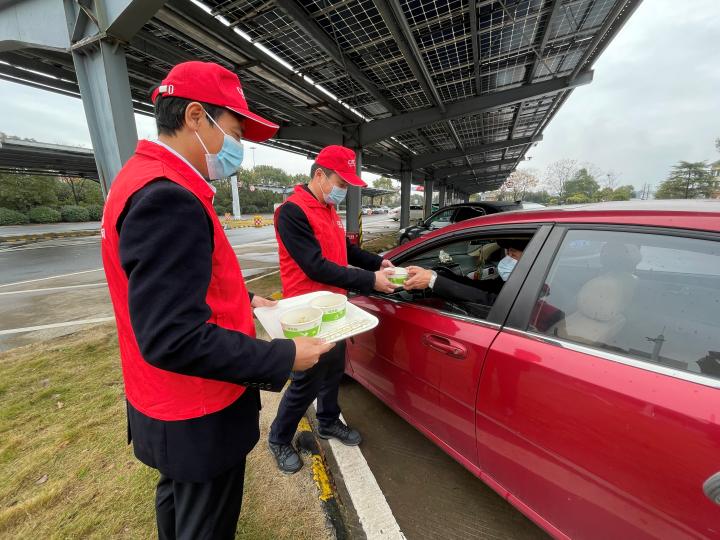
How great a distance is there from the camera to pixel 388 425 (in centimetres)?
235

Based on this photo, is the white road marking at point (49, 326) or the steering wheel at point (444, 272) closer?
the steering wheel at point (444, 272)

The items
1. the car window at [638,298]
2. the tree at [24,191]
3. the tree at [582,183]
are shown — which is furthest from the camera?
the tree at [582,183]

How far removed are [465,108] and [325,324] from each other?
8.74 m

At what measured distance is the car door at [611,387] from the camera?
35.8 inches

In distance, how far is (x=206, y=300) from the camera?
940 mm

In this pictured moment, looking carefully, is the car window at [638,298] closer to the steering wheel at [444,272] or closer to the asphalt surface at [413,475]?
the steering wheel at [444,272]

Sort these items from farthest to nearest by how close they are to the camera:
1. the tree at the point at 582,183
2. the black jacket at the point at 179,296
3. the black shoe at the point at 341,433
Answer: the tree at the point at 582,183 < the black shoe at the point at 341,433 < the black jacket at the point at 179,296

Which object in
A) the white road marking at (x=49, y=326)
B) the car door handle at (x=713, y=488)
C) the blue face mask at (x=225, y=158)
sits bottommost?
the white road marking at (x=49, y=326)

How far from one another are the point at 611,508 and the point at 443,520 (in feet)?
2.94

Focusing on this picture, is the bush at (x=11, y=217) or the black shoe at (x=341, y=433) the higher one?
the bush at (x=11, y=217)

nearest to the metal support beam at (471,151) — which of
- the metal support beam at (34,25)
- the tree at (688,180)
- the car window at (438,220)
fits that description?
the car window at (438,220)

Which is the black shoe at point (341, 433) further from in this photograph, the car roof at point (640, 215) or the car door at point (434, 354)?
the car roof at point (640, 215)

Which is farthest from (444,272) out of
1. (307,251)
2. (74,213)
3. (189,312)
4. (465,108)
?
(74,213)

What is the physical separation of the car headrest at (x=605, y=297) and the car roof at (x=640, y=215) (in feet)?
0.76
